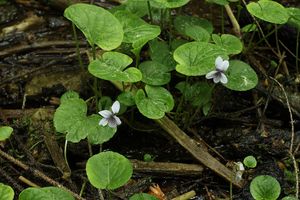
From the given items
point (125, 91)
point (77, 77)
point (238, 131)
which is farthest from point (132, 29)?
point (238, 131)

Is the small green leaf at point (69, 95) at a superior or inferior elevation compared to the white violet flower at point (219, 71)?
inferior

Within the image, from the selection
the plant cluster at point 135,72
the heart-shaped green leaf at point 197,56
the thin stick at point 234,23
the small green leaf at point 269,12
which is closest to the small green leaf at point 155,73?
the plant cluster at point 135,72

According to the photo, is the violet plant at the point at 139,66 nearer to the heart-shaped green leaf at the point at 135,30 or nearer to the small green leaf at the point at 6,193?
the heart-shaped green leaf at the point at 135,30

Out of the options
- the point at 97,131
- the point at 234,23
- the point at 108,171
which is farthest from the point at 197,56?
the point at 234,23

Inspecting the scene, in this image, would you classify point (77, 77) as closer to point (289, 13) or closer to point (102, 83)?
point (102, 83)

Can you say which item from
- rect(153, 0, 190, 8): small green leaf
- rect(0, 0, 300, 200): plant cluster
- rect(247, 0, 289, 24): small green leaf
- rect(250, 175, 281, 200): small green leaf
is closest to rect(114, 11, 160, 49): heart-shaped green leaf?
rect(0, 0, 300, 200): plant cluster
